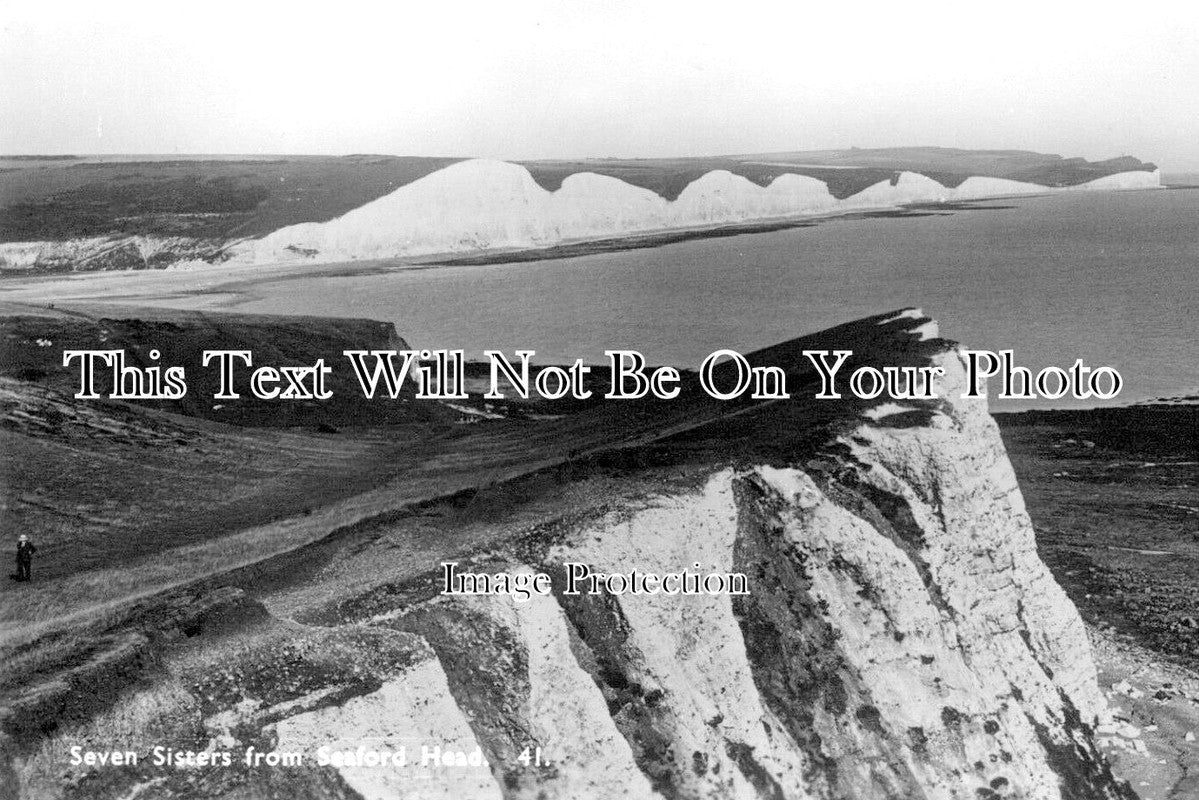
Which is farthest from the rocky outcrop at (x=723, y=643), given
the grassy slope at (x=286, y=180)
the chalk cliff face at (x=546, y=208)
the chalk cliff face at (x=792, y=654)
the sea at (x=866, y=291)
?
the chalk cliff face at (x=546, y=208)

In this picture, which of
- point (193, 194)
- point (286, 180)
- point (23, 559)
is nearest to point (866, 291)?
point (286, 180)

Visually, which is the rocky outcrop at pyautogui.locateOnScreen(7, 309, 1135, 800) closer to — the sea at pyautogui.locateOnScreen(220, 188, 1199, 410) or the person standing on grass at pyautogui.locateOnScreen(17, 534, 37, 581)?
the person standing on grass at pyautogui.locateOnScreen(17, 534, 37, 581)

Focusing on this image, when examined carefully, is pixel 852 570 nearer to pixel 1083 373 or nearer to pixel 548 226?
pixel 1083 373

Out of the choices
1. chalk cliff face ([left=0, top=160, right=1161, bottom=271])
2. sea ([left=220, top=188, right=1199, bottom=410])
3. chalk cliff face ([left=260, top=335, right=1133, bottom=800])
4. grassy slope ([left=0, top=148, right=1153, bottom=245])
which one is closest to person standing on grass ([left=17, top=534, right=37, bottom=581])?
chalk cliff face ([left=260, top=335, right=1133, bottom=800])

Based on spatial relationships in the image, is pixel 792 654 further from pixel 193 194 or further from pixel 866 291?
pixel 193 194

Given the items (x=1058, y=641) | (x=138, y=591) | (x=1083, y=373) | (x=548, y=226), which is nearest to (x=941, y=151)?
(x=1083, y=373)
